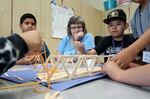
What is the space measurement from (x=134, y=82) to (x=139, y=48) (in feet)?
0.72

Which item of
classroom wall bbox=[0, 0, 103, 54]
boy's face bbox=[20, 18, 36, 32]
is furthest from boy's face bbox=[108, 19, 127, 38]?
boy's face bbox=[20, 18, 36, 32]

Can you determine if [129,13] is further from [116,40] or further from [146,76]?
[146,76]

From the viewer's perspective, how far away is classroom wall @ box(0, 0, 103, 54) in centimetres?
208

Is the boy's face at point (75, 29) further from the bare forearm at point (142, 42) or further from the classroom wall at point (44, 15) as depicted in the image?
the bare forearm at point (142, 42)

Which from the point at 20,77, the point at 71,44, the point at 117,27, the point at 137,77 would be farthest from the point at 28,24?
the point at 137,77

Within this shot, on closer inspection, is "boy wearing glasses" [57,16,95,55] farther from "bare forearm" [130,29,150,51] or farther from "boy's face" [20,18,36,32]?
"bare forearm" [130,29,150,51]

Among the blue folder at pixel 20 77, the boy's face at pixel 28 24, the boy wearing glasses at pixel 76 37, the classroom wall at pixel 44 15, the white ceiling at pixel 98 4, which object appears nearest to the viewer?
the blue folder at pixel 20 77

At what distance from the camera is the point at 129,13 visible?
2.75 metres

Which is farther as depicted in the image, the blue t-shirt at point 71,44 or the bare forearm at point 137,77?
the blue t-shirt at point 71,44

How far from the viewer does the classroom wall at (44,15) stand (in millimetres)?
2085

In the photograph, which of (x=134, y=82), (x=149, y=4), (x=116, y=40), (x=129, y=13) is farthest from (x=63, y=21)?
(x=134, y=82)

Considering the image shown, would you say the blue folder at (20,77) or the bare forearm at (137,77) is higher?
the bare forearm at (137,77)

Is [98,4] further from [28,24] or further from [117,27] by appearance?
[117,27]

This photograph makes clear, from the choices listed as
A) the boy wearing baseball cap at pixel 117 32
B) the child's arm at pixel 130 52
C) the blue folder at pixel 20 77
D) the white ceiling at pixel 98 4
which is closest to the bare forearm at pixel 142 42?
the child's arm at pixel 130 52
